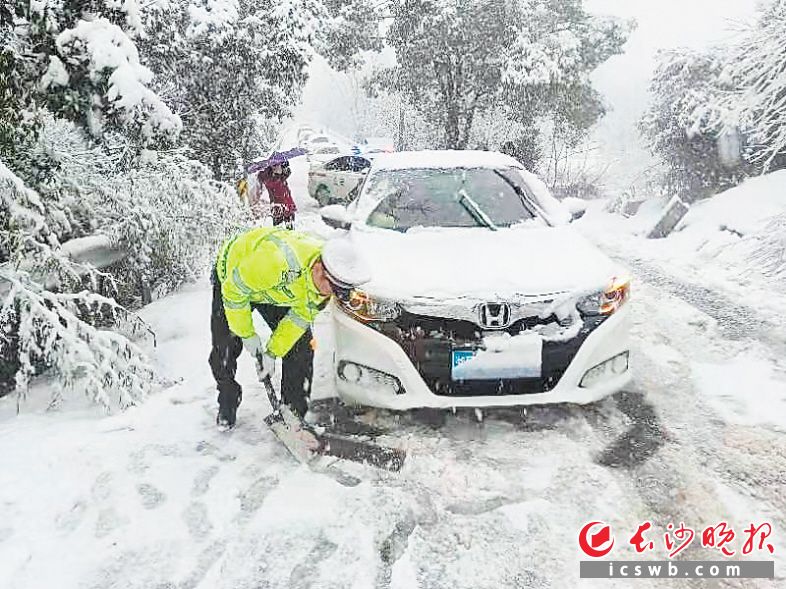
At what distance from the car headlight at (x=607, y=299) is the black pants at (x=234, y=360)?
1.52m

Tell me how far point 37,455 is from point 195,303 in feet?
10.8

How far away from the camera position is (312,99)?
257 ft

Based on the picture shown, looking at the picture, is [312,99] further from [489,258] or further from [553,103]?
[489,258]

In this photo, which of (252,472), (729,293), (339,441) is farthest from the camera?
(729,293)

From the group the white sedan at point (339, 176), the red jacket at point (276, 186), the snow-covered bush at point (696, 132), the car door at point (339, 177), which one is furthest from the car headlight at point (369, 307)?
the car door at point (339, 177)

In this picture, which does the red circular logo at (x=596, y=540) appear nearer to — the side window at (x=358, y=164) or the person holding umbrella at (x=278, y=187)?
the person holding umbrella at (x=278, y=187)

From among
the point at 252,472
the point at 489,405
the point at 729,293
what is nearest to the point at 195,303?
the point at 252,472

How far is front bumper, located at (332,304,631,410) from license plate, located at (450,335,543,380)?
52 millimetres

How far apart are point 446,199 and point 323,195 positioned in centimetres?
1179

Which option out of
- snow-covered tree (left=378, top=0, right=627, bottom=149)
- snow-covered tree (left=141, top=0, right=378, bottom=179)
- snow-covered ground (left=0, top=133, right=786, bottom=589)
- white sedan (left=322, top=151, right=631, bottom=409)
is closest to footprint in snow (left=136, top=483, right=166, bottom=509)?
snow-covered ground (left=0, top=133, right=786, bottom=589)

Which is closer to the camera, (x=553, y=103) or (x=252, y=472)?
(x=252, y=472)

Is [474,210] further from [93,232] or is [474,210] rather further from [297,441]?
[93,232]

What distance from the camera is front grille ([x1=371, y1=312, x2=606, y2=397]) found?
325 cm

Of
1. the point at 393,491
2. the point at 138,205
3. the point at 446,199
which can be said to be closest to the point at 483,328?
the point at 393,491
